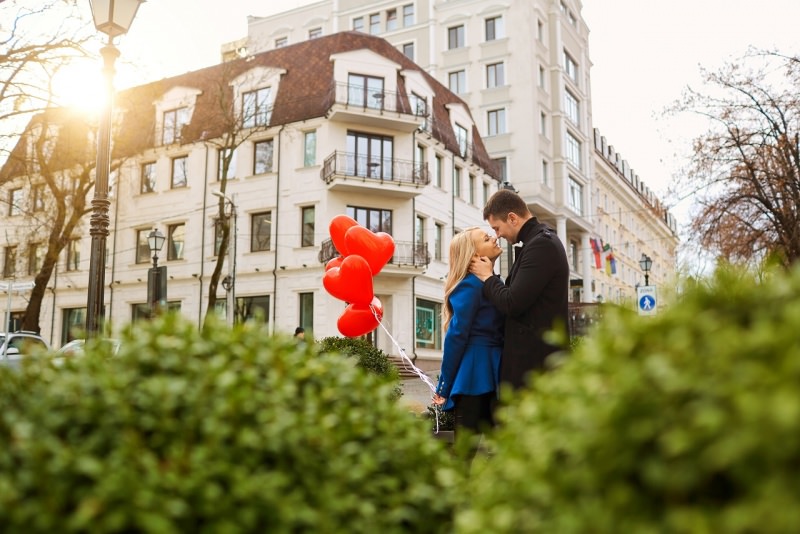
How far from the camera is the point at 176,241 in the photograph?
32281mm

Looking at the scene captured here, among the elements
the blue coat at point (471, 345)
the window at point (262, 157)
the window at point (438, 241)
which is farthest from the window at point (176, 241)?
the blue coat at point (471, 345)

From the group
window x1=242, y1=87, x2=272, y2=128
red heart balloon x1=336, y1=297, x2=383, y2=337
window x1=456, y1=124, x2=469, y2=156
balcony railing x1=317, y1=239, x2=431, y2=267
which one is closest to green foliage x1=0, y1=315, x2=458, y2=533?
red heart balloon x1=336, y1=297, x2=383, y2=337

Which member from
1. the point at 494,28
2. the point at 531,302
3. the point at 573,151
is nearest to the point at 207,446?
the point at 531,302

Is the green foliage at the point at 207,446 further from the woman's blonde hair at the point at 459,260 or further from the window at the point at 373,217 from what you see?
the window at the point at 373,217

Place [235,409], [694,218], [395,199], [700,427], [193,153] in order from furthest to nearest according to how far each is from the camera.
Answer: [193,153]
[395,199]
[694,218]
[235,409]
[700,427]

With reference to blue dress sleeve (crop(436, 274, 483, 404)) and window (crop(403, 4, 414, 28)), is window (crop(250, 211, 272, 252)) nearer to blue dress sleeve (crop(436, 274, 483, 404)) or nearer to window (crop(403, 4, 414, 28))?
window (crop(403, 4, 414, 28))

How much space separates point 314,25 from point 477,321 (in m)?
45.8

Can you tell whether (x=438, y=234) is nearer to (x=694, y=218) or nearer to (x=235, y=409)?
Answer: (x=694, y=218)

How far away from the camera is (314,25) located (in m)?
A: 47.0

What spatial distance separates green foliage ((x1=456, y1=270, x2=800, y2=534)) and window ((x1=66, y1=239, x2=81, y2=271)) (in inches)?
1473

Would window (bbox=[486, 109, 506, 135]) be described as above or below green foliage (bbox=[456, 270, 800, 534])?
above

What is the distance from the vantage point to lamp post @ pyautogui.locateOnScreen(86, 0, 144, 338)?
7.86m

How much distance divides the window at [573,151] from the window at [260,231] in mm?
21618

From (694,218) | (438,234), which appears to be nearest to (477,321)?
(694,218)
